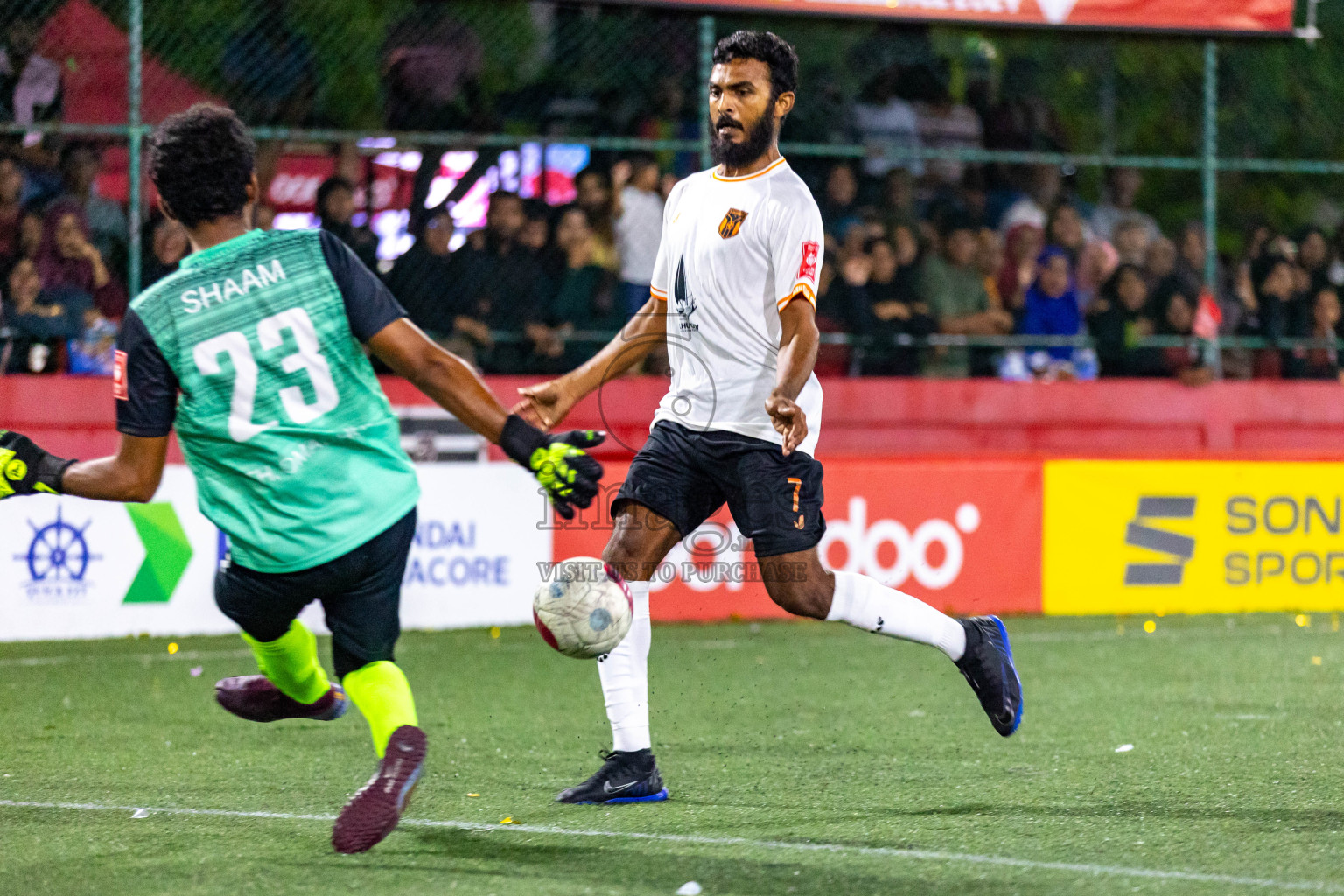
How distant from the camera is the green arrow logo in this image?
375 inches

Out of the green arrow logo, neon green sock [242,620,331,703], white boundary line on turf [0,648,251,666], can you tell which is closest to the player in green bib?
neon green sock [242,620,331,703]

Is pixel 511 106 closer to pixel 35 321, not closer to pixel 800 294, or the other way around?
pixel 35 321

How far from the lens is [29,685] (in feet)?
26.0

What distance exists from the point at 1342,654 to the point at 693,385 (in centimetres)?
537

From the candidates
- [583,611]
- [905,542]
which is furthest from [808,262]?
[905,542]

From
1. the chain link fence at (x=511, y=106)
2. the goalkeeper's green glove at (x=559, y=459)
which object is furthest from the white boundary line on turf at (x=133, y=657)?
the goalkeeper's green glove at (x=559, y=459)

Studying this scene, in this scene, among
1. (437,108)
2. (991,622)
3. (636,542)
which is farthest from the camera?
Answer: (437,108)

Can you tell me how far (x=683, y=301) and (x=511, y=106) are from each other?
7.20 m

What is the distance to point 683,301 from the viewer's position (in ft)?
17.6

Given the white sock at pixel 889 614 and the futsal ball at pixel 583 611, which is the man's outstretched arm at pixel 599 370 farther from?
the white sock at pixel 889 614

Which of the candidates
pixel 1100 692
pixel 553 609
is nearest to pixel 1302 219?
pixel 1100 692

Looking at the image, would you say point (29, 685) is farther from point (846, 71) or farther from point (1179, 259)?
point (1179, 259)

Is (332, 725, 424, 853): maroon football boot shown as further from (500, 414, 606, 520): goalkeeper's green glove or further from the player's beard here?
the player's beard

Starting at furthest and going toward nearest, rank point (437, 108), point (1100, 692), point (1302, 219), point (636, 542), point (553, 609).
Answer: point (1302, 219) < point (437, 108) < point (1100, 692) < point (636, 542) < point (553, 609)
